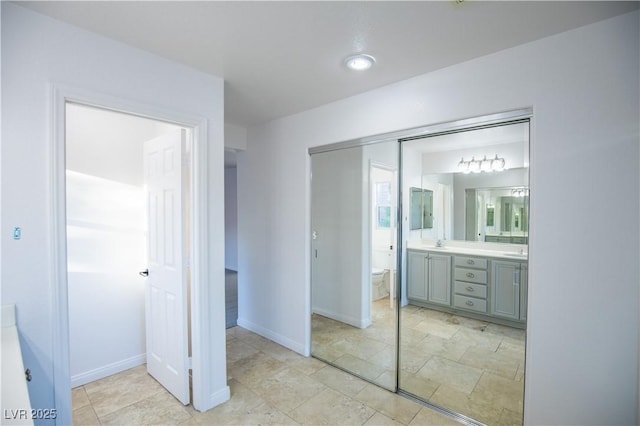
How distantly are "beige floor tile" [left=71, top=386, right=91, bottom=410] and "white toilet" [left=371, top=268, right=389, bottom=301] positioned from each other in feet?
7.96

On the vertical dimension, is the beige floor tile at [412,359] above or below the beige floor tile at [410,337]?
below

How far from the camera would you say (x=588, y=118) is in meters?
1.69

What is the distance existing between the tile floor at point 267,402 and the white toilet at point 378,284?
0.76 metres

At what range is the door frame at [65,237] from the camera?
165 centimetres

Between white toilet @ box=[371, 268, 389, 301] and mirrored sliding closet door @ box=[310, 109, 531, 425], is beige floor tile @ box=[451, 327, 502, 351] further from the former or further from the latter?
white toilet @ box=[371, 268, 389, 301]

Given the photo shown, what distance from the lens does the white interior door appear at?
233 centimetres

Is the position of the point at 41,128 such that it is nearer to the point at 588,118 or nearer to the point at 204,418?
the point at 204,418

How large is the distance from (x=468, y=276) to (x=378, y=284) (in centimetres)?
75

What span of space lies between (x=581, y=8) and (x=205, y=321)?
9.62 feet

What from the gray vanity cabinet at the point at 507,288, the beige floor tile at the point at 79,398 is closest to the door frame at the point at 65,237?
the beige floor tile at the point at 79,398

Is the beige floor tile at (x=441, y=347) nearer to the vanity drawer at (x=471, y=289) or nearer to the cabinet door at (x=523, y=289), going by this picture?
the vanity drawer at (x=471, y=289)

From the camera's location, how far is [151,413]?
226 centimetres

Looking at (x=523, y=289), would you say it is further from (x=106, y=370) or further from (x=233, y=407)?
(x=106, y=370)

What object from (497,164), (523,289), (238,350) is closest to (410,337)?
→ (523,289)
